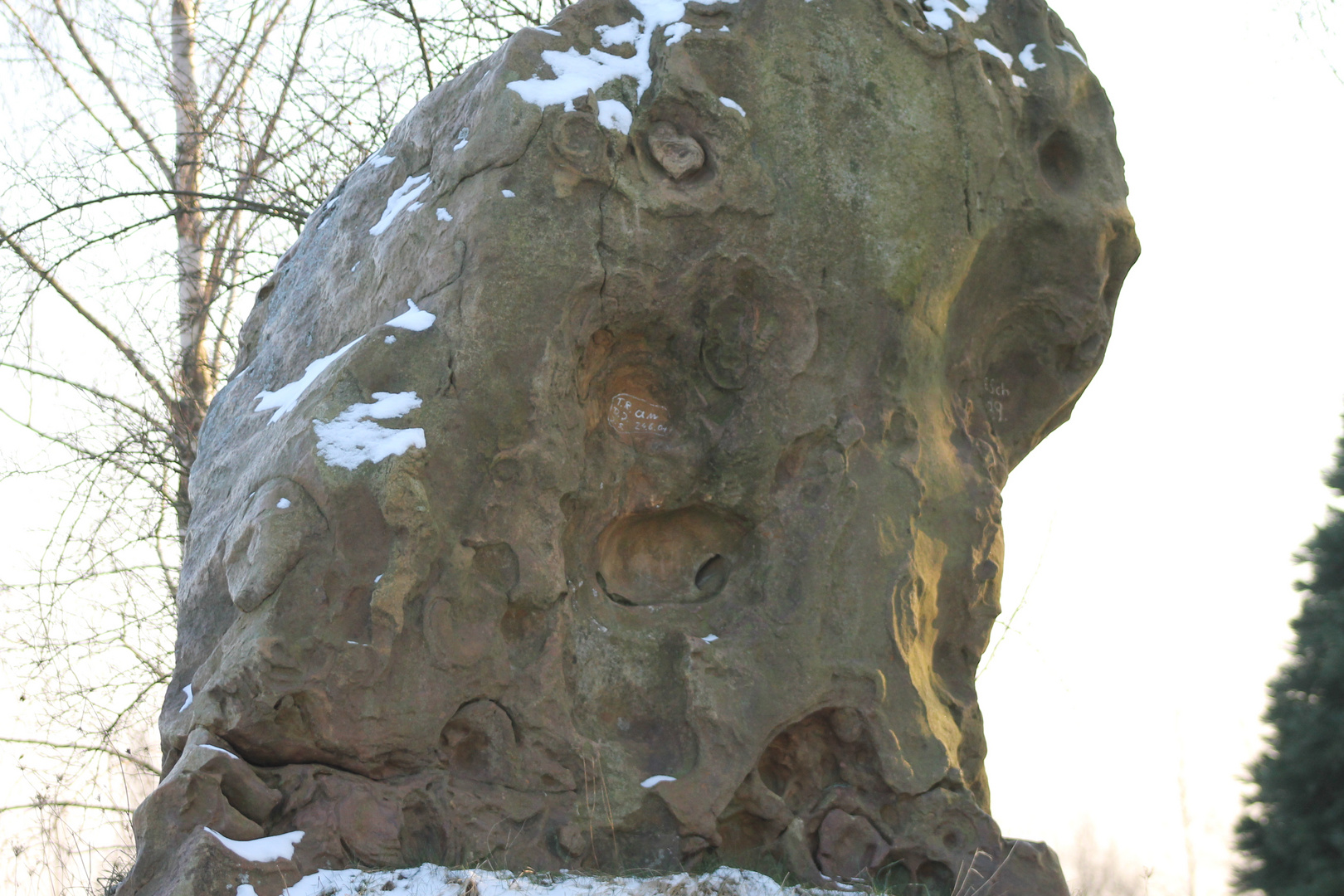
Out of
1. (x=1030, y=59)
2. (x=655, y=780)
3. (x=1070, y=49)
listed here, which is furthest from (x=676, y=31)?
(x=655, y=780)

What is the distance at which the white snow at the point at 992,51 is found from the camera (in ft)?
16.6

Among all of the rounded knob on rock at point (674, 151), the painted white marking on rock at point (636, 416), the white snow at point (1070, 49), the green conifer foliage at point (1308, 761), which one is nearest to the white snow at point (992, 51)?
the white snow at point (1070, 49)

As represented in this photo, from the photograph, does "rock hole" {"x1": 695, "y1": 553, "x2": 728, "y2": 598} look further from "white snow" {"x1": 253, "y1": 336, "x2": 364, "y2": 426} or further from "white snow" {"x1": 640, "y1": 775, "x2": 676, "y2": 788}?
"white snow" {"x1": 253, "y1": 336, "x2": 364, "y2": 426}

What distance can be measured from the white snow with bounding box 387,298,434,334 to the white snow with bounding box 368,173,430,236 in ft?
2.03

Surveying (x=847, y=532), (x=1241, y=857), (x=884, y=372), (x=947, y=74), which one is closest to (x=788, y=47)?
(x=947, y=74)

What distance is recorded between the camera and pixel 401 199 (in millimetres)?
4918

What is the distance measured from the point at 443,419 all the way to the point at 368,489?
34 cm

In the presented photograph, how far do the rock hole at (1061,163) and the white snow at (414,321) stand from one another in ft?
8.59

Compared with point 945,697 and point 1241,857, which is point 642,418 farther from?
point 1241,857

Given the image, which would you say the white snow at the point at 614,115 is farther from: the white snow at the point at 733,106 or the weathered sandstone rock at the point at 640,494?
the white snow at the point at 733,106

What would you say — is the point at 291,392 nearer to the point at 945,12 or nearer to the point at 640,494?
the point at 640,494

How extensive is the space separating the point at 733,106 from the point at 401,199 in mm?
1352

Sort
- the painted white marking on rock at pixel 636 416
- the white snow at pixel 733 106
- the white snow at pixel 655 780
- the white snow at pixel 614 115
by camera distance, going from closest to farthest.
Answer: the white snow at pixel 655 780 < the white snow at pixel 614 115 < the white snow at pixel 733 106 < the painted white marking on rock at pixel 636 416

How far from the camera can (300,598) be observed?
4.12 meters
